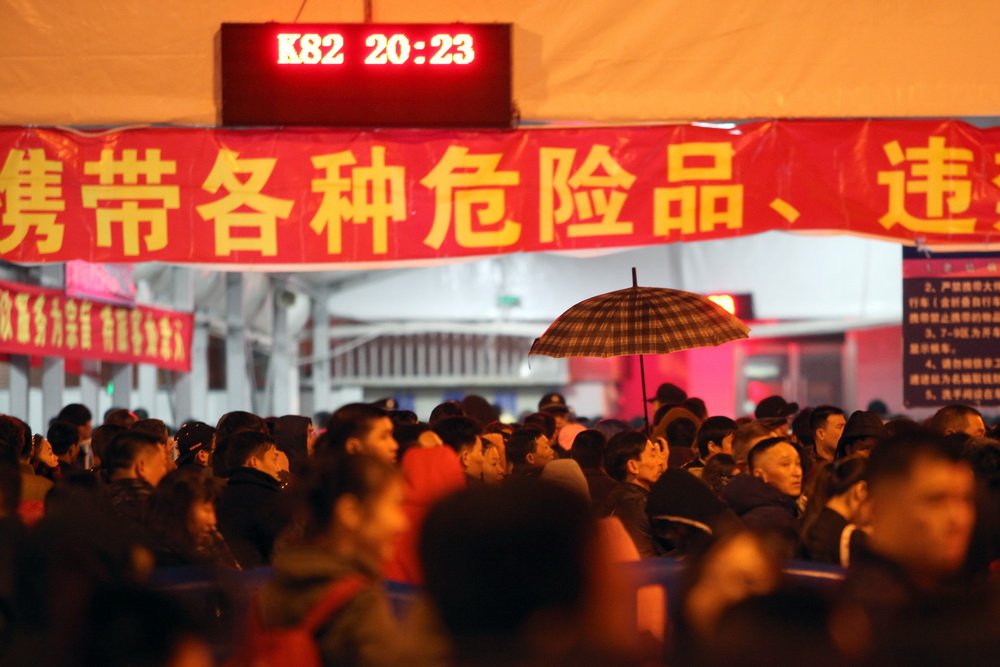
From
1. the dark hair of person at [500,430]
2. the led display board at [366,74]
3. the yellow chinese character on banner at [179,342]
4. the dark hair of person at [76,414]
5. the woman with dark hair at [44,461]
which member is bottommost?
the woman with dark hair at [44,461]

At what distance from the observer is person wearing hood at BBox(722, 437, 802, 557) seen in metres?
4.59

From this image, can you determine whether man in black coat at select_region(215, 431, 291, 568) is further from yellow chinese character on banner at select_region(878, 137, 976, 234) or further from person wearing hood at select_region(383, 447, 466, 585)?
yellow chinese character on banner at select_region(878, 137, 976, 234)

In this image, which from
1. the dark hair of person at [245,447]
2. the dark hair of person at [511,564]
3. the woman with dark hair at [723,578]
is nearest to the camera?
the dark hair of person at [511,564]

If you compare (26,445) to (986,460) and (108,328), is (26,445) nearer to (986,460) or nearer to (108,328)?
(986,460)

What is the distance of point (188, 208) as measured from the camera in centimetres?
683

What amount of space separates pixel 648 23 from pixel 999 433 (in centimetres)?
317

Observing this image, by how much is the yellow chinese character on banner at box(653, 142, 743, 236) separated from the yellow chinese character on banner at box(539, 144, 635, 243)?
0.73 ft

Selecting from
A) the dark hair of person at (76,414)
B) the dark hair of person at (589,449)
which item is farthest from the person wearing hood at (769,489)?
the dark hair of person at (76,414)

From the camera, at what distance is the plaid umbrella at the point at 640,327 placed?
6.85 m

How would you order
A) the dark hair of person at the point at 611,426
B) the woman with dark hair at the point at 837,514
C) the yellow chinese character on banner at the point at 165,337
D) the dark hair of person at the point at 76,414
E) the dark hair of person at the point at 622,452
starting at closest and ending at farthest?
the woman with dark hair at the point at 837,514
the dark hair of person at the point at 622,452
the dark hair of person at the point at 76,414
the dark hair of person at the point at 611,426
the yellow chinese character on banner at the point at 165,337

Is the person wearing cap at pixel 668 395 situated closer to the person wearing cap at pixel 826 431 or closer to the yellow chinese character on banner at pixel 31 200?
the person wearing cap at pixel 826 431

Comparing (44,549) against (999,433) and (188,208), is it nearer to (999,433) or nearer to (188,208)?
(188,208)

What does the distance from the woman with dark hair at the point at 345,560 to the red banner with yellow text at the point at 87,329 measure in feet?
26.5

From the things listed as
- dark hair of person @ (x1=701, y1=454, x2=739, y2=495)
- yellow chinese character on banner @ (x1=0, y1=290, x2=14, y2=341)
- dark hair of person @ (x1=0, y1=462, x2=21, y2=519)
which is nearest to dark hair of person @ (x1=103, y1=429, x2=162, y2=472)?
dark hair of person @ (x1=0, y1=462, x2=21, y2=519)
